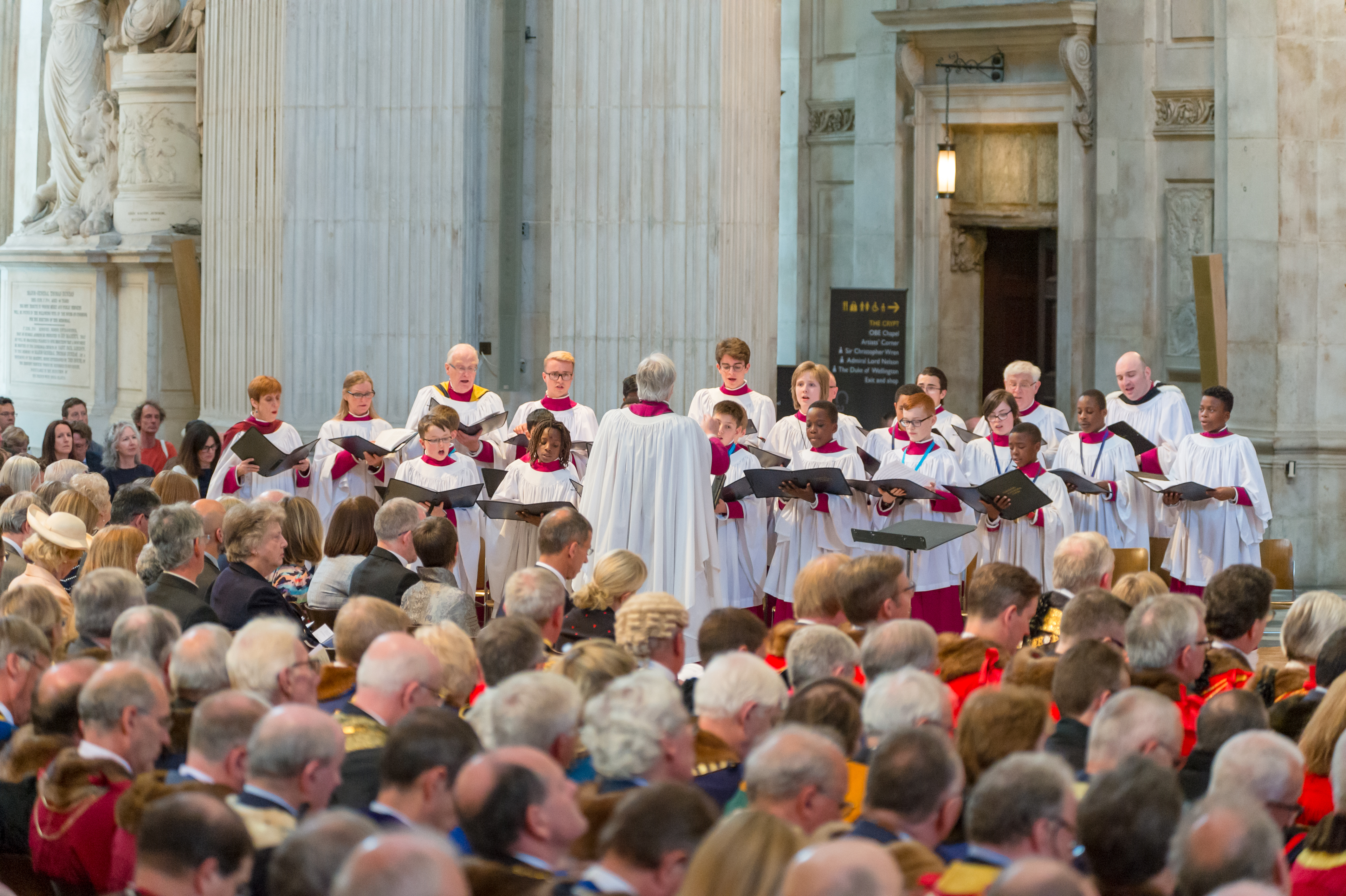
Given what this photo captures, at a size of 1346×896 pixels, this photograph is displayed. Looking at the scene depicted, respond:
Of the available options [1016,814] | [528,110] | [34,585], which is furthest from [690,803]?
[528,110]

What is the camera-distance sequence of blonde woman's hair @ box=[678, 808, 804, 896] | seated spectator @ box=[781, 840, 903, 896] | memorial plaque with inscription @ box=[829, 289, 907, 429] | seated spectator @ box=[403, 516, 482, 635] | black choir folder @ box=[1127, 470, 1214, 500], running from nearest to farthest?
seated spectator @ box=[781, 840, 903, 896], blonde woman's hair @ box=[678, 808, 804, 896], seated spectator @ box=[403, 516, 482, 635], black choir folder @ box=[1127, 470, 1214, 500], memorial plaque with inscription @ box=[829, 289, 907, 429]

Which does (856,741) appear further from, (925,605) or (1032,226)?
(1032,226)

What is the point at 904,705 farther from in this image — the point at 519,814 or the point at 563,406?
the point at 563,406

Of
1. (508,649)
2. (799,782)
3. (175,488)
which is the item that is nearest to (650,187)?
(175,488)

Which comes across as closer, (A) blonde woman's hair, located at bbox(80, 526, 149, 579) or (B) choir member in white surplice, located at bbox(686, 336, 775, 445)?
(A) blonde woman's hair, located at bbox(80, 526, 149, 579)

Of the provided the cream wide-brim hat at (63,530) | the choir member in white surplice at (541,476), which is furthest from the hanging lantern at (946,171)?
the cream wide-brim hat at (63,530)

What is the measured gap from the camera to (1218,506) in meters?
10.7

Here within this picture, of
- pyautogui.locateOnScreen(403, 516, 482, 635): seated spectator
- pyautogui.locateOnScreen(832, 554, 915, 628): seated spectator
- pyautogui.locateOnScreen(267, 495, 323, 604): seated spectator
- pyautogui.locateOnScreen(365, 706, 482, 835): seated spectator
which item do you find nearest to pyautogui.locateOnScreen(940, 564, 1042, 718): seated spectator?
pyautogui.locateOnScreen(832, 554, 915, 628): seated spectator

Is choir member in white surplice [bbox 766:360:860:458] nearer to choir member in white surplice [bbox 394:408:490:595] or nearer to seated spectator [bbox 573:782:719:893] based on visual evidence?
choir member in white surplice [bbox 394:408:490:595]

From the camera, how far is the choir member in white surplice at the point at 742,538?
34.7ft

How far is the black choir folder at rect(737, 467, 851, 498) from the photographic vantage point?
→ 9492mm

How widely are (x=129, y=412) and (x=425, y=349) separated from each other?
3.39 meters

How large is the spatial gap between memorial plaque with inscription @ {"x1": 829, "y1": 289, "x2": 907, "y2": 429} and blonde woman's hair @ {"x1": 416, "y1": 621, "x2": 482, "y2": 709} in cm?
933

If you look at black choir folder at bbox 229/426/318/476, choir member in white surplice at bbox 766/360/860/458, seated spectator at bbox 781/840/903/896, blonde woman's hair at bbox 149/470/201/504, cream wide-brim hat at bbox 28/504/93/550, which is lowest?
seated spectator at bbox 781/840/903/896
